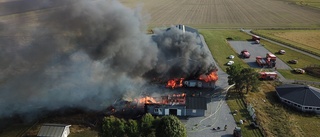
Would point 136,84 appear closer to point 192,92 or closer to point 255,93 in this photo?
point 192,92

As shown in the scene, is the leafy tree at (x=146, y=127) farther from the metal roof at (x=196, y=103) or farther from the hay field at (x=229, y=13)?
the hay field at (x=229, y=13)

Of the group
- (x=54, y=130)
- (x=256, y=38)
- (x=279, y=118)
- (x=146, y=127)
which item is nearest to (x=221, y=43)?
(x=256, y=38)

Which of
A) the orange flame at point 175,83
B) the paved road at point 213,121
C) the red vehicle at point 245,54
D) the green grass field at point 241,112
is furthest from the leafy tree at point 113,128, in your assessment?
the red vehicle at point 245,54

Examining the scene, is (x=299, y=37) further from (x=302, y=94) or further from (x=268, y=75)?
(x=302, y=94)

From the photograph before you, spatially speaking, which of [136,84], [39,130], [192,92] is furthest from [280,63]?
[39,130]

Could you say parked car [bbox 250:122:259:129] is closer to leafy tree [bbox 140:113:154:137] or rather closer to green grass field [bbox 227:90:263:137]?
green grass field [bbox 227:90:263:137]

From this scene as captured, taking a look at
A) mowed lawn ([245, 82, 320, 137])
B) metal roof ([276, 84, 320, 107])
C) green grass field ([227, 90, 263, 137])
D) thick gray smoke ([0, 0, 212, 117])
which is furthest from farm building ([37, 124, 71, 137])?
metal roof ([276, 84, 320, 107])
